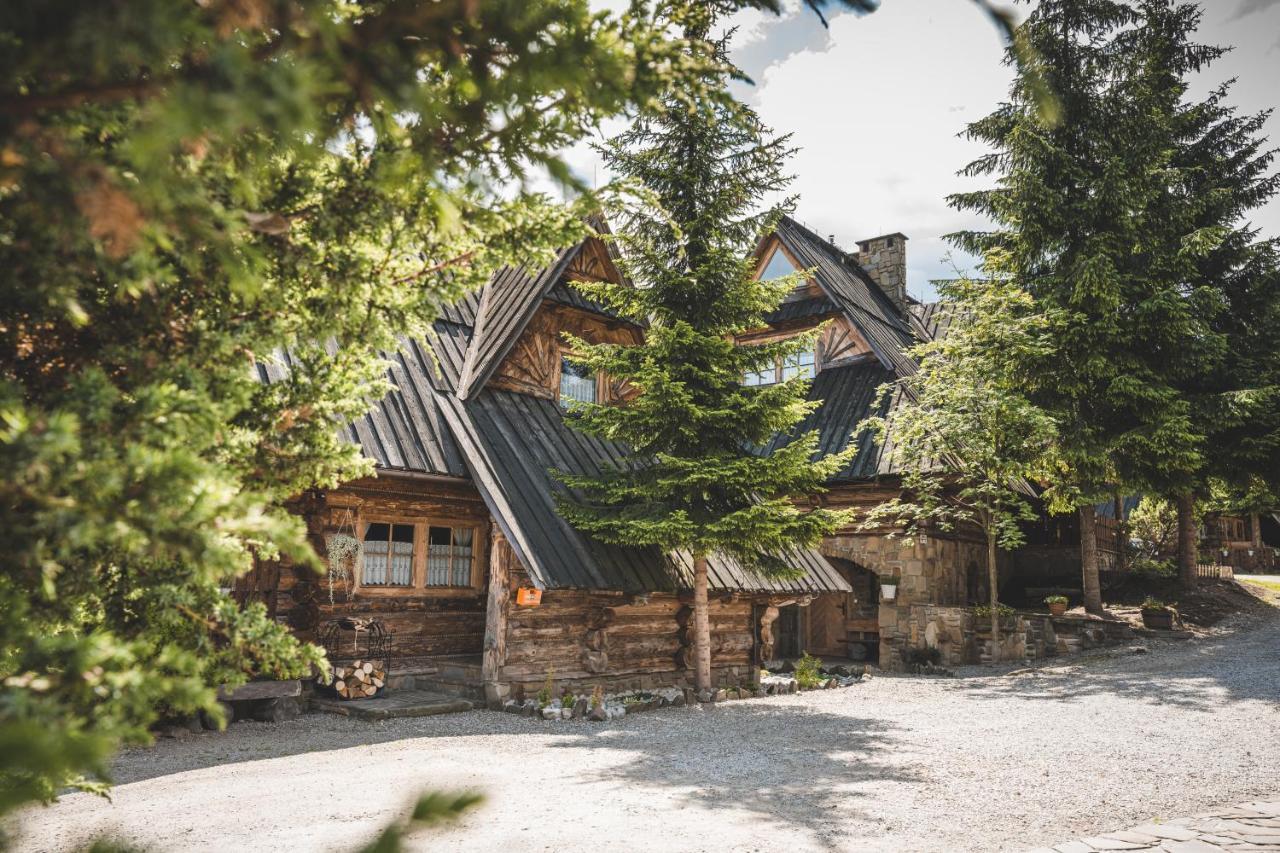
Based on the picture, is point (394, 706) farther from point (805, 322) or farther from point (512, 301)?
point (805, 322)

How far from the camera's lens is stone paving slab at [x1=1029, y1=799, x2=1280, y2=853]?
215 inches

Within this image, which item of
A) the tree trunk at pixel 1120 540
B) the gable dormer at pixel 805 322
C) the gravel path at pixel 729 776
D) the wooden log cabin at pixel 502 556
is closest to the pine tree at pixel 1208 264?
the tree trunk at pixel 1120 540

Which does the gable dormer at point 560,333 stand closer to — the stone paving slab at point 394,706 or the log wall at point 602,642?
the log wall at point 602,642

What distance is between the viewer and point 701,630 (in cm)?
1245

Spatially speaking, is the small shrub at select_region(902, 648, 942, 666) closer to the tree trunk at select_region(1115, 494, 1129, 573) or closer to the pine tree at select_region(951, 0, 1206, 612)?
the pine tree at select_region(951, 0, 1206, 612)

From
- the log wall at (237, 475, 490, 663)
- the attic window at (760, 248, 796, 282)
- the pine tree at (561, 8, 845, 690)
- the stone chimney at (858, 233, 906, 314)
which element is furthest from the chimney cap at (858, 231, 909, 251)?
the log wall at (237, 475, 490, 663)

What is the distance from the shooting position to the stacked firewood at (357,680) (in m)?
11.3

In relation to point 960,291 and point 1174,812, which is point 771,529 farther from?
point 960,291

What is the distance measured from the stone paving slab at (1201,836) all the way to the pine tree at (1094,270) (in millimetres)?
12822

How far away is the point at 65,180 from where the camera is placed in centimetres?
214

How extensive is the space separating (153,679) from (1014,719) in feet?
36.8

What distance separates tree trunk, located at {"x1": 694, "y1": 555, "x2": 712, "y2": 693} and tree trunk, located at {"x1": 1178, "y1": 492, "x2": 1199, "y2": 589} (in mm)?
16020

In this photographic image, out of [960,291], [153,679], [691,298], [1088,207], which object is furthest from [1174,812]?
[1088,207]

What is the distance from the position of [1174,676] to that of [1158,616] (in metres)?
5.67
